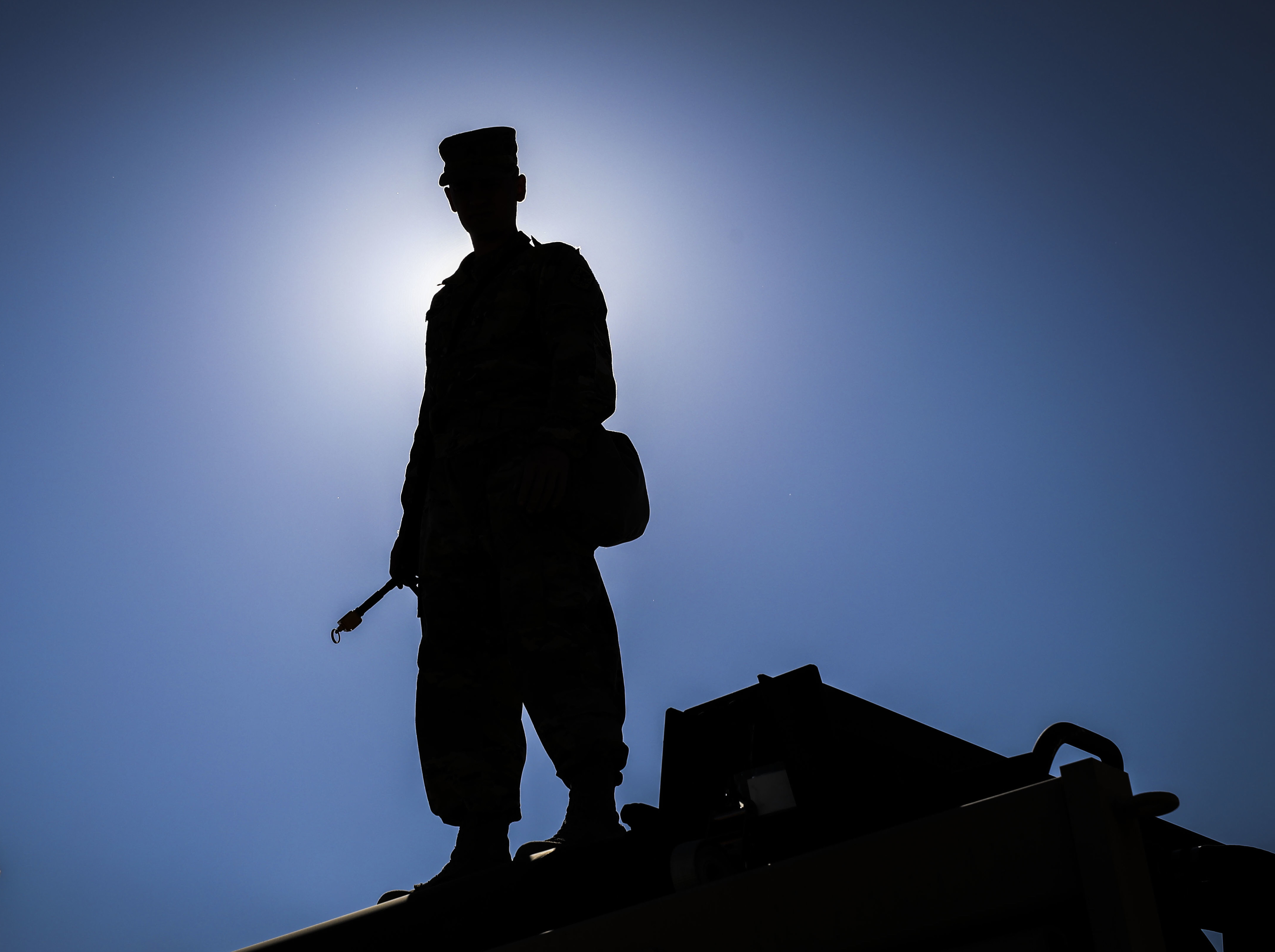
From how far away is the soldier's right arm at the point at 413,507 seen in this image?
3.08 meters

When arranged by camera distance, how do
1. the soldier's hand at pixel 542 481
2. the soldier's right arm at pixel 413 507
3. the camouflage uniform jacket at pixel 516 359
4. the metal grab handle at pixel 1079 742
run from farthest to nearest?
1. the soldier's right arm at pixel 413 507
2. the camouflage uniform jacket at pixel 516 359
3. the soldier's hand at pixel 542 481
4. the metal grab handle at pixel 1079 742

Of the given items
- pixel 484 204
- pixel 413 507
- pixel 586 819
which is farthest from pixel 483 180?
pixel 586 819

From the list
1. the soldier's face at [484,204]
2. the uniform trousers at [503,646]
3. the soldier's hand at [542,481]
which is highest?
the soldier's face at [484,204]

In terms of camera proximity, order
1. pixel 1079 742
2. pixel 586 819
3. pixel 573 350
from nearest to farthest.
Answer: pixel 1079 742, pixel 586 819, pixel 573 350

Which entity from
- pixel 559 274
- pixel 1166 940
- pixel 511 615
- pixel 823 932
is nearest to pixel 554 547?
pixel 511 615

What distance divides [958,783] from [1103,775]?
0.32 meters

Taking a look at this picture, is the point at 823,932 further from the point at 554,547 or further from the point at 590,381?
the point at 590,381

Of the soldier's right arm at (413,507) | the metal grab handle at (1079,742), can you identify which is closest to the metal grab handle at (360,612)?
the soldier's right arm at (413,507)

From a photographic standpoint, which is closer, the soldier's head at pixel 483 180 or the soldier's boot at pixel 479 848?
the soldier's boot at pixel 479 848

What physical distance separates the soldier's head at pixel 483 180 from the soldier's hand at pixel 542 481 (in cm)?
96

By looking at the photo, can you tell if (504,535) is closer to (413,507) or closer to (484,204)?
(413,507)

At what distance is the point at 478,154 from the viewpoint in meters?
3.09

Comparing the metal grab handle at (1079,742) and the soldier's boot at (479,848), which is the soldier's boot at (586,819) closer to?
the soldier's boot at (479,848)

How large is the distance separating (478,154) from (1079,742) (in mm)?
2415
